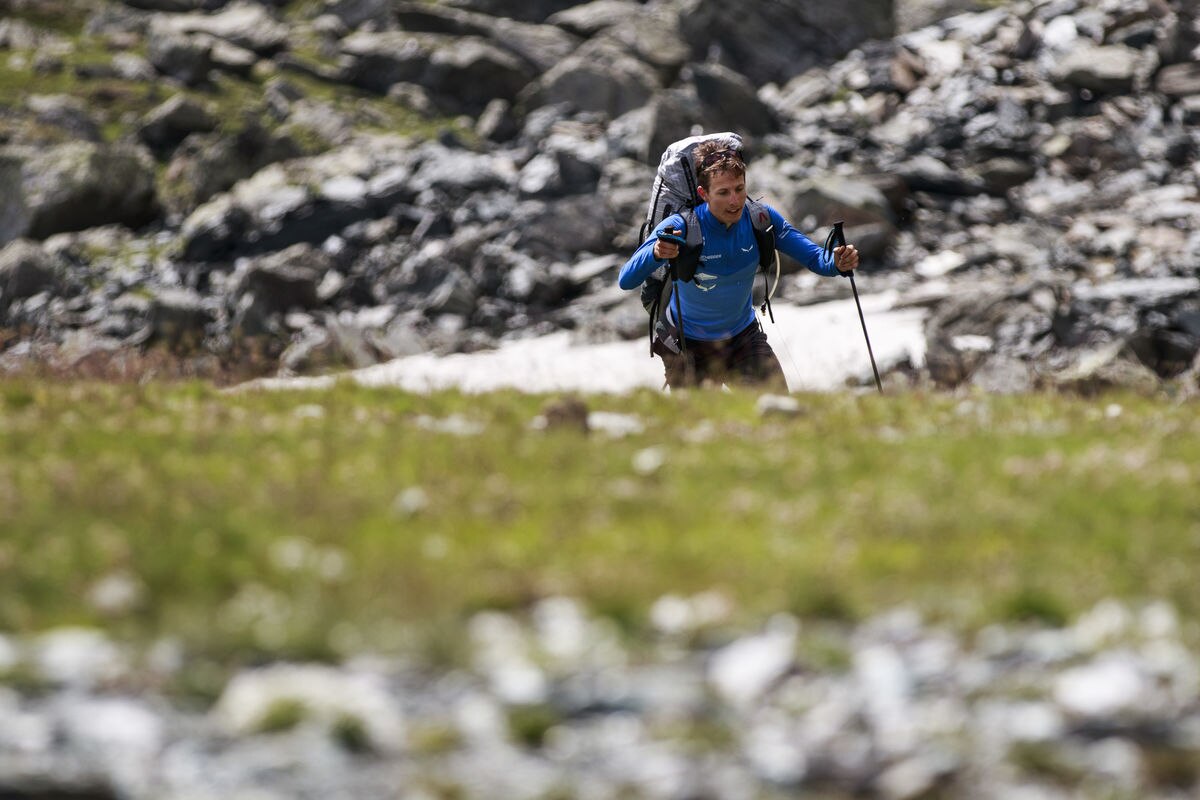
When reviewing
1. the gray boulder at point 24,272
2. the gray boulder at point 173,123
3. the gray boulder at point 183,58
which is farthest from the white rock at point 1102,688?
the gray boulder at point 183,58

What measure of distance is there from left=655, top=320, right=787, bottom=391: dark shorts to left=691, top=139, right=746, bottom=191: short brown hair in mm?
1629

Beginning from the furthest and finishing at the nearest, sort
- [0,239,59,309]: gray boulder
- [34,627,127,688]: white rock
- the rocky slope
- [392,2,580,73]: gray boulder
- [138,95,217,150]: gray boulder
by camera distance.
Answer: [392,2,580,73]: gray boulder, [138,95,217,150]: gray boulder, [0,239,59,309]: gray boulder, the rocky slope, [34,627,127,688]: white rock

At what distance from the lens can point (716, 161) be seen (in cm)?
1231

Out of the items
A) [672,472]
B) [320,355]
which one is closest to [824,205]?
[320,355]

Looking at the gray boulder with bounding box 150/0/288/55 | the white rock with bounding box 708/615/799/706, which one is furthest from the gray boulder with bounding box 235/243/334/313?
the gray boulder with bounding box 150/0/288/55

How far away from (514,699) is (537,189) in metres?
43.8

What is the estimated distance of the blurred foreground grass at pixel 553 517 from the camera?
6.01 m

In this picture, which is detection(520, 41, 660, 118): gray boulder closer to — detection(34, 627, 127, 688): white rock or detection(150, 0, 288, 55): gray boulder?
detection(150, 0, 288, 55): gray boulder

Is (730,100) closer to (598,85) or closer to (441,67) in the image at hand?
(598,85)

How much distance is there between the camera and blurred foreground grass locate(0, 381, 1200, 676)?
6008 mm

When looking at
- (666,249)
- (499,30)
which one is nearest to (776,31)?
(499,30)

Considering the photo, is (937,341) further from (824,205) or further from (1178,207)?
(1178,207)

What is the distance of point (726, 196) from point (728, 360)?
185 centimetres

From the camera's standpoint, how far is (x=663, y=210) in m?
13.6
